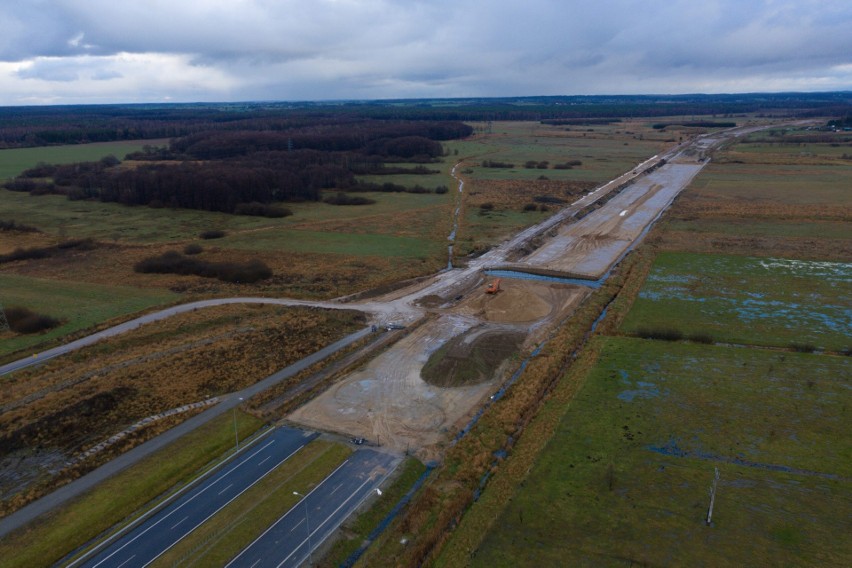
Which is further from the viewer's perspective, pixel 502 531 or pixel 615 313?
pixel 615 313

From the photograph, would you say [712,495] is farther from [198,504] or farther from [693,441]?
[198,504]

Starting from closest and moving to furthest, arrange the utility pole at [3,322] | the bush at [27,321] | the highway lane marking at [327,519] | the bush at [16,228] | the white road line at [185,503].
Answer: the highway lane marking at [327,519]
the white road line at [185,503]
the bush at [27,321]
the utility pole at [3,322]
the bush at [16,228]

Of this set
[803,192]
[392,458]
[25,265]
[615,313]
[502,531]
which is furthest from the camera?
[803,192]

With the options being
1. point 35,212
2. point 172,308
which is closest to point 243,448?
point 172,308

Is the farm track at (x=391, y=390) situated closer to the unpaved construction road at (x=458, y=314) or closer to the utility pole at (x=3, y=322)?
the unpaved construction road at (x=458, y=314)

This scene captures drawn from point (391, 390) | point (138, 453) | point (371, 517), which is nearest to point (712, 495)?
point (371, 517)

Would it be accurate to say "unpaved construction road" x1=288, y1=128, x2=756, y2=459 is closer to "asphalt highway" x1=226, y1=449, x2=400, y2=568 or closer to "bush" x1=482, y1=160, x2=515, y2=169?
"asphalt highway" x1=226, y1=449, x2=400, y2=568

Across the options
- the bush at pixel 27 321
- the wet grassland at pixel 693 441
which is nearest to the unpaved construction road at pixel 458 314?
the wet grassland at pixel 693 441

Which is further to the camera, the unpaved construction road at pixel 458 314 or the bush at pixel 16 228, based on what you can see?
the bush at pixel 16 228

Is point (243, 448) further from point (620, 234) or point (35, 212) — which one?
point (35, 212)
